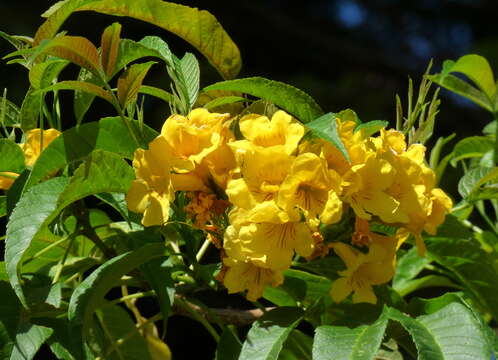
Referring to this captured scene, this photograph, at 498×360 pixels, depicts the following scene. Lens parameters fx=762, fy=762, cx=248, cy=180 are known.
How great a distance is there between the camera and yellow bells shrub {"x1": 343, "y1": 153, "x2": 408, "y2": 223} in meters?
0.66

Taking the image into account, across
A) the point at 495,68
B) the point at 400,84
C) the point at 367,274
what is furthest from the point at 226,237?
the point at 400,84

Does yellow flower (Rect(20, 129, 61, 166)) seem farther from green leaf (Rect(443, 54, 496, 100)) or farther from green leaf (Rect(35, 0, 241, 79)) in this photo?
green leaf (Rect(443, 54, 496, 100))

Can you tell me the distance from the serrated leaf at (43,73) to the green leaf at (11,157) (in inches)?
3.2

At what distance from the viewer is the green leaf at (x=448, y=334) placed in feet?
2.10

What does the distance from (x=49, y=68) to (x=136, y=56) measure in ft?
0.26

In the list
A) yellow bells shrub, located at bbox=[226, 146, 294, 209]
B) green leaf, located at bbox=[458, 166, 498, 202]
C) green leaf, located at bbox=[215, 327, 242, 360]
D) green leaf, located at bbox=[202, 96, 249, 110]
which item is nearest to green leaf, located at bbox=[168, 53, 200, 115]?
green leaf, located at bbox=[202, 96, 249, 110]

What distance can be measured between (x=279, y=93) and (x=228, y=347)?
0.26m

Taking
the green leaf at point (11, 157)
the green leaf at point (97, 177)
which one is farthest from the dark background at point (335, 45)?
the green leaf at point (97, 177)

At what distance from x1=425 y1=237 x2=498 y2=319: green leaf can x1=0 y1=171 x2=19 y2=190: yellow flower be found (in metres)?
0.47

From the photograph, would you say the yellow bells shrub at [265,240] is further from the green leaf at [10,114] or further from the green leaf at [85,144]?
the green leaf at [10,114]

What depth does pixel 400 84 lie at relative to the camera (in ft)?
14.0

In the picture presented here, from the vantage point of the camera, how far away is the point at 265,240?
2.14 ft

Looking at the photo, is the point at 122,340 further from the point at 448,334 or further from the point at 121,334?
the point at 448,334

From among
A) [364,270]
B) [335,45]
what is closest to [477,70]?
[364,270]
